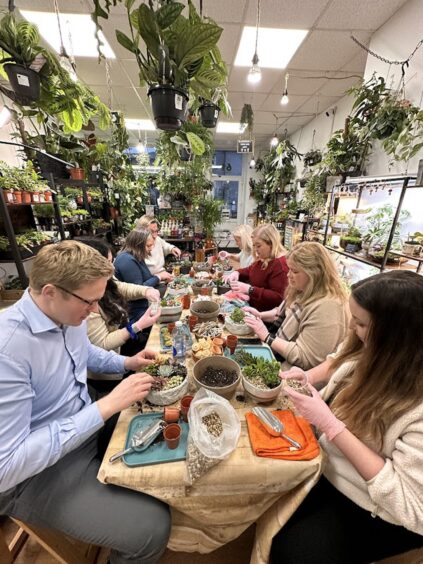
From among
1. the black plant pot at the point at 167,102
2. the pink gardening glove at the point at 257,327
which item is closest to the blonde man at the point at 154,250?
the black plant pot at the point at 167,102

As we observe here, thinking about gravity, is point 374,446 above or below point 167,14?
below

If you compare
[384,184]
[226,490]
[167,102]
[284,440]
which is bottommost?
[226,490]

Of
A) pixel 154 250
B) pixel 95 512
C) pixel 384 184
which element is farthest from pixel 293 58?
pixel 95 512

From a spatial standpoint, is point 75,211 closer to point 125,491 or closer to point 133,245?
point 133,245

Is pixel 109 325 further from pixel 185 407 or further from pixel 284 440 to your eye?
pixel 284 440

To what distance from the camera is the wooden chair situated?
3.26ft

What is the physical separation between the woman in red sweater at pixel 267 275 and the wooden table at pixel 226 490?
1.44 m

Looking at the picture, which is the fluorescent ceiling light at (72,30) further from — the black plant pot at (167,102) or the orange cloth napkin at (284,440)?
the orange cloth napkin at (284,440)

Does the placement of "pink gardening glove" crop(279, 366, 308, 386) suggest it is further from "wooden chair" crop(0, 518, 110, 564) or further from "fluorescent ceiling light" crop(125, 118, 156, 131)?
"fluorescent ceiling light" crop(125, 118, 156, 131)

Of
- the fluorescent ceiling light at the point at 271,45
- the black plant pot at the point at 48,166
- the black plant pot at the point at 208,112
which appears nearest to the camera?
A: the black plant pot at the point at 208,112

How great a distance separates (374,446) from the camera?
870 mm

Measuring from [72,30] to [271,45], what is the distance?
95.5 inches

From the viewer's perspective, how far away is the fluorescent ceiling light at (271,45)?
9.27 ft

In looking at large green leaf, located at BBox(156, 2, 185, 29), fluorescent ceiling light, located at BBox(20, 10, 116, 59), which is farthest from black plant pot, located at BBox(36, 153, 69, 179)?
large green leaf, located at BBox(156, 2, 185, 29)
